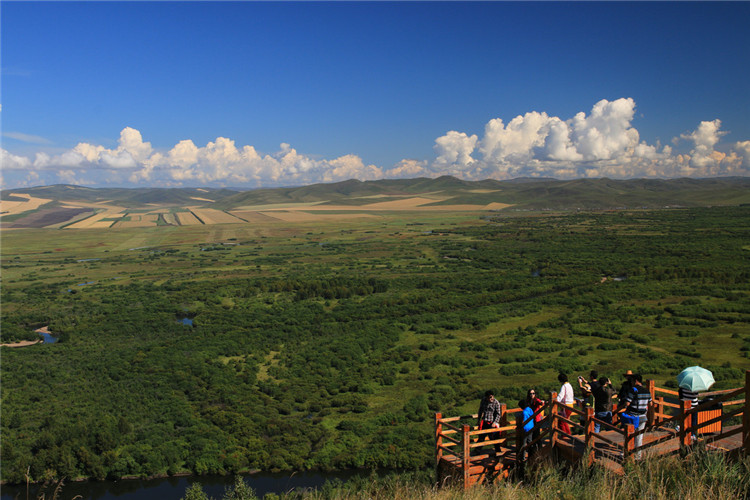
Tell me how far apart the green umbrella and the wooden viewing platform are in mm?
326

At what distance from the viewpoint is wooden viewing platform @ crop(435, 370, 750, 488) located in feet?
30.8

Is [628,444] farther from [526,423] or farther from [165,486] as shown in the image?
[165,486]

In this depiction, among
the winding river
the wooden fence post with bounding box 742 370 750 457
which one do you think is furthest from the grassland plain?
the wooden fence post with bounding box 742 370 750 457

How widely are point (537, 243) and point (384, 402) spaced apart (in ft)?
327

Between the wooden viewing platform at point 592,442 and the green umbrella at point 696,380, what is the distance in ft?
1.07

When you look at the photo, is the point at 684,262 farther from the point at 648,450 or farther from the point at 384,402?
the point at 648,450

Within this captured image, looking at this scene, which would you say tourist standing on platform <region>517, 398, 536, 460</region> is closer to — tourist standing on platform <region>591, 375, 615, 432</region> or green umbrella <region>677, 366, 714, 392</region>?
tourist standing on platform <region>591, 375, 615, 432</region>

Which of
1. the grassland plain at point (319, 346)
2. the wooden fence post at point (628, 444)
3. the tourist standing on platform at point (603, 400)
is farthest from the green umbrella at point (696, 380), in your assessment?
the grassland plain at point (319, 346)

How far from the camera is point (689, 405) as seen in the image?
936 cm

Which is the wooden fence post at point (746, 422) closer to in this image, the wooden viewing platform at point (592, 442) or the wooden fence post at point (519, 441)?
the wooden viewing platform at point (592, 442)

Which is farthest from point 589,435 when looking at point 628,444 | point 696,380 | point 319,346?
point 319,346

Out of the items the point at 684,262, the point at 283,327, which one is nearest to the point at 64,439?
the point at 283,327

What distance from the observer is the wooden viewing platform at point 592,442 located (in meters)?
9.39

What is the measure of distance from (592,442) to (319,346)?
39392 millimetres
